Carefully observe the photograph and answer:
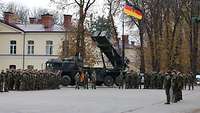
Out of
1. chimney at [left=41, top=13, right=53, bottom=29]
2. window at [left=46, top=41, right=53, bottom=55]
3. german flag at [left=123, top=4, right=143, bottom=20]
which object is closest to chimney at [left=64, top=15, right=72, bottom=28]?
chimney at [left=41, top=13, right=53, bottom=29]

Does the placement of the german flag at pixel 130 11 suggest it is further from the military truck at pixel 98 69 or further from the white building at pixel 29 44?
the white building at pixel 29 44

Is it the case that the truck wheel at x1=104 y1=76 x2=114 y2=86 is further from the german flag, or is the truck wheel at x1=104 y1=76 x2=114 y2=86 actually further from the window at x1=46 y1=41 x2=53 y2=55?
the window at x1=46 y1=41 x2=53 y2=55

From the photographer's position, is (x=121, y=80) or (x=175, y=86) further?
(x=121, y=80)

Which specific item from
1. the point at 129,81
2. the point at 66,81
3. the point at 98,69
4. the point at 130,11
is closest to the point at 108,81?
the point at 98,69

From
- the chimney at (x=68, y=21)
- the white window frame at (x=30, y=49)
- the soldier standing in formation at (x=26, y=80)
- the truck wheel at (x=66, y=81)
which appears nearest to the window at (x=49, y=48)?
the white window frame at (x=30, y=49)

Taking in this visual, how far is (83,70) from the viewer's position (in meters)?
48.9

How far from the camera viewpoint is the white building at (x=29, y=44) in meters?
77.8

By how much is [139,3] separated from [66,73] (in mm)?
12567

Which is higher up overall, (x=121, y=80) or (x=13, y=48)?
(x=13, y=48)

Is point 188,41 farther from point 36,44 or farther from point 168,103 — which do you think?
point 168,103

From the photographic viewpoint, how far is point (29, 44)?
78875 millimetres

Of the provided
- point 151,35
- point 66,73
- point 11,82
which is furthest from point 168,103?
point 151,35

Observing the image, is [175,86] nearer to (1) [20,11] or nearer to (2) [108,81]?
(2) [108,81]

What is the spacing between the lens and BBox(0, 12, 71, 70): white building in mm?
77750
